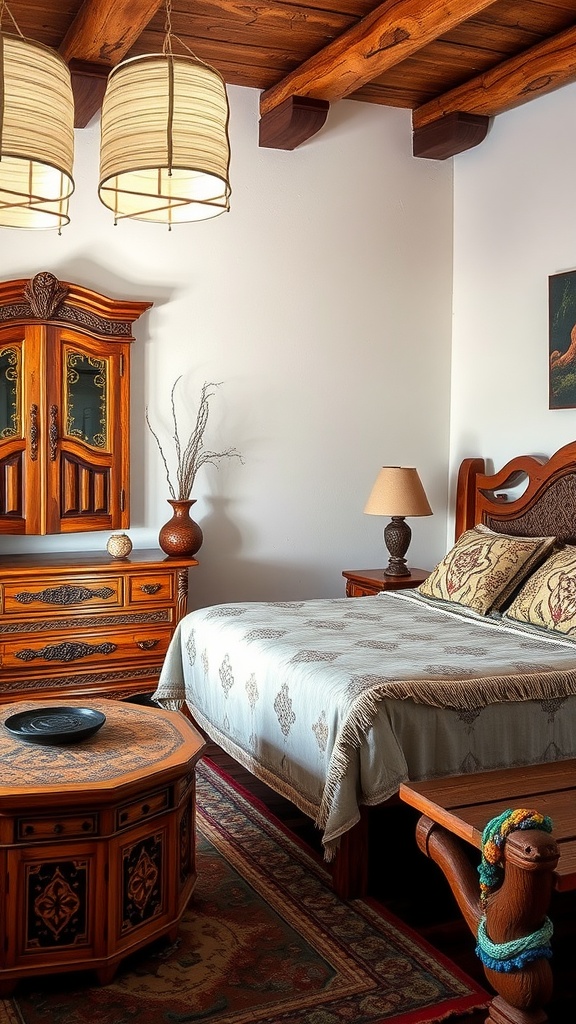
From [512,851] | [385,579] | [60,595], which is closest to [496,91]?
[385,579]

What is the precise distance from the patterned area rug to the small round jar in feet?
6.02

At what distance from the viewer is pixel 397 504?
4.91m

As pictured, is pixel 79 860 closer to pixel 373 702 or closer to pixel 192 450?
pixel 373 702

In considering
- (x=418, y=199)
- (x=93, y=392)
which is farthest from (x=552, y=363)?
(x=93, y=392)

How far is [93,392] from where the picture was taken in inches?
183

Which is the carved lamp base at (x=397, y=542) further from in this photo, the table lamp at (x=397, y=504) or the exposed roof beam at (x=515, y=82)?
the exposed roof beam at (x=515, y=82)

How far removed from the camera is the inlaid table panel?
89.9 inches

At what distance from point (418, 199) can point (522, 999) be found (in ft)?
14.8

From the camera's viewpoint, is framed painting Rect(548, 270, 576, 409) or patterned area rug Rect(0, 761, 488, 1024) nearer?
patterned area rug Rect(0, 761, 488, 1024)

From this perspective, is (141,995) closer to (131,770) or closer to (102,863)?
(102,863)

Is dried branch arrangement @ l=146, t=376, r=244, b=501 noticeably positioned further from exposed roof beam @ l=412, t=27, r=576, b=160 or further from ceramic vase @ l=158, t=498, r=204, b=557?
exposed roof beam @ l=412, t=27, r=576, b=160

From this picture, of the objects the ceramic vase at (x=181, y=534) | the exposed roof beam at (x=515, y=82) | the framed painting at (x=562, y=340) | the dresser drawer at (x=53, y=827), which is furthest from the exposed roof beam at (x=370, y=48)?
the dresser drawer at (x=53, y=827)

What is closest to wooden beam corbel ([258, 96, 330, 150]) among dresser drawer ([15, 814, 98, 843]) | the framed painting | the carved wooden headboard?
the framed painting

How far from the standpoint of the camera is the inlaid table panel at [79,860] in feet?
7.49
